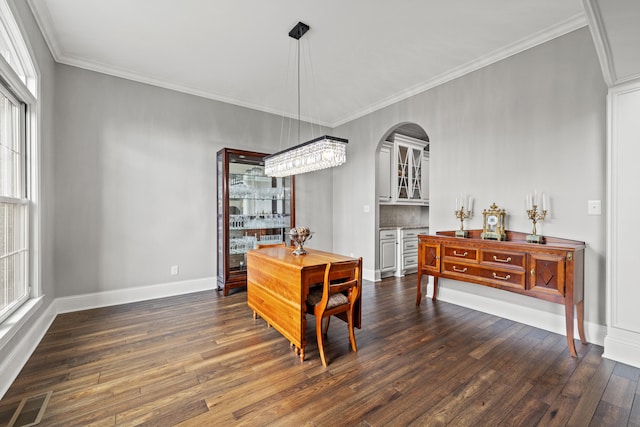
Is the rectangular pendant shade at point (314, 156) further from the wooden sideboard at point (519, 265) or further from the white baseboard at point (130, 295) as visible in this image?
the white baseboard at point (130, 295)

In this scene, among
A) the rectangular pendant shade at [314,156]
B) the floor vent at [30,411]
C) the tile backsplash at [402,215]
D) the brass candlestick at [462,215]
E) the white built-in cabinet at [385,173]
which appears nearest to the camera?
the floor vent at [30,411]

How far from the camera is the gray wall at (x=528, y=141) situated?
8.56ft

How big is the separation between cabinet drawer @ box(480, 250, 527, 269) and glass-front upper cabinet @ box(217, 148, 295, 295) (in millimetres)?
2743

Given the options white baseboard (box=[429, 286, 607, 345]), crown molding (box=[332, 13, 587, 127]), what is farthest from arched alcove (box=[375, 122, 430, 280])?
white baseboard (box=[429, 286, 607, 345])

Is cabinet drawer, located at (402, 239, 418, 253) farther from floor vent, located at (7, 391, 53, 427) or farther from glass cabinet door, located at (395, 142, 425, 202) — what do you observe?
floor vent, located at (7, 391, 53, 427)

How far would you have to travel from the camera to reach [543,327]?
2.87 metres

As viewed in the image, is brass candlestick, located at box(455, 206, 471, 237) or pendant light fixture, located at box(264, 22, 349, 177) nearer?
pendant light fixture, located at box(264, 22, 349, 177)

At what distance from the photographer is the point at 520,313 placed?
3.05m

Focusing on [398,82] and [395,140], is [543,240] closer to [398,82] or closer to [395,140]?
[398,82]

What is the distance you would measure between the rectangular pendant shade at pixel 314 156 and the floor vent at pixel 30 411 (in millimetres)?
2506

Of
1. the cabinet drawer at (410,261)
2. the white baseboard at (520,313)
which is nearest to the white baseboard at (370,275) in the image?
the cabinet drawer at (410,261)

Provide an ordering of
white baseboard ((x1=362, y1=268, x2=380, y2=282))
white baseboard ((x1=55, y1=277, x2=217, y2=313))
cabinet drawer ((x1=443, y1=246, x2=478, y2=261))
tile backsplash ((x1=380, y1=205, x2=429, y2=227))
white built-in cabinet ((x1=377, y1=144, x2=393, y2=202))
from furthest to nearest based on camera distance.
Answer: tile backsplash ((x1=380, y1=205, x2=429, y2=227))
white built-in cabinet ((x1=377, y1=144, x2=393, y2=202))
white baseboard ((x1=362, y1=268, x2=380, y2=282))
white baseboard ((x1=55, y1=277, x2=217, y2=313))
cabinet drawer ((x1=443, y1=246, x2=478, y2=261))

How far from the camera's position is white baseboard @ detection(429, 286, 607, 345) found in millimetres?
2584

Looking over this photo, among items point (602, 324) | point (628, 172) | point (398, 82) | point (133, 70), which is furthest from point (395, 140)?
point (133, 70)
